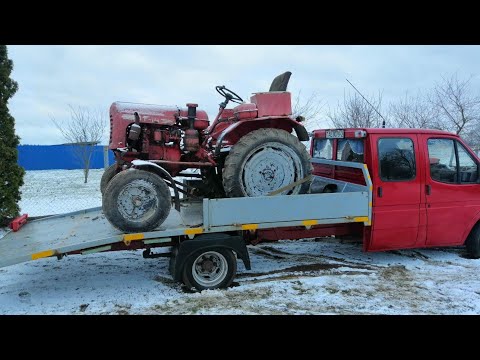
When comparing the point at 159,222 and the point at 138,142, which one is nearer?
the point at 159,222

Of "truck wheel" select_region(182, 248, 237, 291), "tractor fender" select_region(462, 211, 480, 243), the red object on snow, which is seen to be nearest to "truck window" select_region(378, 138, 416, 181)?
"tractor fender" select_region(462, 211, 480, 243)

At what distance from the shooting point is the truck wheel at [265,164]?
496cm

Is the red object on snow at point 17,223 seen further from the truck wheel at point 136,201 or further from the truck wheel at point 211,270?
the truck wheel at point 211,270

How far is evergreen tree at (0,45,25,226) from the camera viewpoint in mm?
7262

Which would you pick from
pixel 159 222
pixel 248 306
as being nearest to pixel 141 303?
pixel 159 222

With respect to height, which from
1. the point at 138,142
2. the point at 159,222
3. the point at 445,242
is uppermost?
the point at 138,142

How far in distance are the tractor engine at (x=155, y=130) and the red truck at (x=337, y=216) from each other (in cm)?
92

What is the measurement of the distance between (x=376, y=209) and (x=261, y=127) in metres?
2.00

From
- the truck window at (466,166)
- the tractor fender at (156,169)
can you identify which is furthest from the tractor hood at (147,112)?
the truck window at (466,166)

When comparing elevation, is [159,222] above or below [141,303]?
above

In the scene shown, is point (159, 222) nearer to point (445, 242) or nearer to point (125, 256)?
point (125, 256)

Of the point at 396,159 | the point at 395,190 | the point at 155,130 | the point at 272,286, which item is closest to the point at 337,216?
the point at 395,190

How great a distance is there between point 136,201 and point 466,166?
4.93m

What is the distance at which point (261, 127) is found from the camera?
17.8 ft
